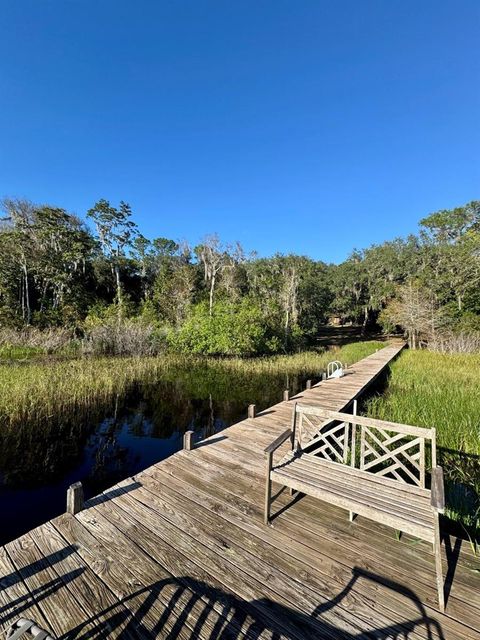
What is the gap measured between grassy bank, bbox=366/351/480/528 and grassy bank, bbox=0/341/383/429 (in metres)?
4.92

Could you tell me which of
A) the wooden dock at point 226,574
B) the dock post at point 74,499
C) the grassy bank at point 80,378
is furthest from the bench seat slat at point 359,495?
the grassy bank at point 80,378

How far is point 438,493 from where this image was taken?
209 cm

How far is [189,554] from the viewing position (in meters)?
2.45

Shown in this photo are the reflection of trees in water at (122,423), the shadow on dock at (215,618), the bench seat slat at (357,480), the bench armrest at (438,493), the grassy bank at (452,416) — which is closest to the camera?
the shadow on dock at (215,618)

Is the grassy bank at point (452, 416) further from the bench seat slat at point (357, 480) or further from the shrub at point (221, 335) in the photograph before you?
the shrub at point (221, 335)

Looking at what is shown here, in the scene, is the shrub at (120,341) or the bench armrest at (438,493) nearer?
the bench armrest at (438,493)

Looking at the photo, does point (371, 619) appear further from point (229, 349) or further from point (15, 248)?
point (15, 248)

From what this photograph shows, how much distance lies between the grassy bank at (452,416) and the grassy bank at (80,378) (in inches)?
194

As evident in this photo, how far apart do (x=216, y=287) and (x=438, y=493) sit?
Answer: 26595 mm

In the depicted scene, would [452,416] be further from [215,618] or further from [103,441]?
[103,441]

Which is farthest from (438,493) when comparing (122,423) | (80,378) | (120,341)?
(120,341)

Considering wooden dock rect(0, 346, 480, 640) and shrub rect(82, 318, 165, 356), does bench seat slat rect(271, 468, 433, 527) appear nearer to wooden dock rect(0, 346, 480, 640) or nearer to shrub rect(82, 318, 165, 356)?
wooden dock rect(0, 346, 480, 640)

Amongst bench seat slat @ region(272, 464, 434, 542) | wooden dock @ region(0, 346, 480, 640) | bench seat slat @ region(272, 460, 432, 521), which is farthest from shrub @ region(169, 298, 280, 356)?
bench seat slat @ region(272, 464, 434, 542)

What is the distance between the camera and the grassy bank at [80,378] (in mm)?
6727
